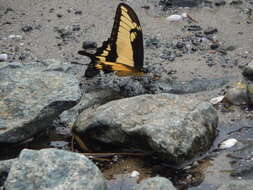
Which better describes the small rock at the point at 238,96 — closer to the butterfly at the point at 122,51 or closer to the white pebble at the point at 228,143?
the white pebble at the point at 228,143

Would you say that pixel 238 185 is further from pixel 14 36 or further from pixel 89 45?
pixel 14 36

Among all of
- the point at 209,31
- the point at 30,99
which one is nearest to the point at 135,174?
the point at 30,99

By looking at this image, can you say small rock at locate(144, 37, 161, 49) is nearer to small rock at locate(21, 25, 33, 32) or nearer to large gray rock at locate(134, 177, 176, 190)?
small rock at locate(21, 25, 33, 32)

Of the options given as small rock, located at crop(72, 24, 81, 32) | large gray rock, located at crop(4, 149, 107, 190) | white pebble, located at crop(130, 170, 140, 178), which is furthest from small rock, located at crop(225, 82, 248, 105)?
small rock, located at crop(72, 24, 81, 32)

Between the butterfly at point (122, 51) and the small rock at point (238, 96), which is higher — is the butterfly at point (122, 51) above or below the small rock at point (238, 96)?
above

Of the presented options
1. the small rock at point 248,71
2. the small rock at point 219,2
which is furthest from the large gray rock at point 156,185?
the small rock at point 219,2

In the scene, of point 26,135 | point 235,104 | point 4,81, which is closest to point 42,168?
point 26,135

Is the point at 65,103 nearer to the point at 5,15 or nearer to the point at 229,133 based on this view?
the point at 229,133

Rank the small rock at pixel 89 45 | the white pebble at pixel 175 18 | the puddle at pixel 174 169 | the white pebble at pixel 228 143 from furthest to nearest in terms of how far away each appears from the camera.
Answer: the white pebble at pixel 175 18 → the small rock at pixel 89 45 → the white pebble at pixel 228 143 → the puddle at pixel 174 169
